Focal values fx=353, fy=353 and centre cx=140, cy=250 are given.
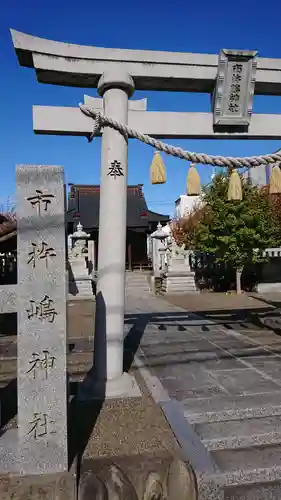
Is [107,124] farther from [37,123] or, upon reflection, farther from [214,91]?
[214,91]

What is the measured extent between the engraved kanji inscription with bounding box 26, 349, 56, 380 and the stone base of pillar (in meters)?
1.52

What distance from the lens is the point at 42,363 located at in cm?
249

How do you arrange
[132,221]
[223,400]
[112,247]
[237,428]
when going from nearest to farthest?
[237,428], [223,400], [112,247], [132,221]

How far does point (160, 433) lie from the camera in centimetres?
306

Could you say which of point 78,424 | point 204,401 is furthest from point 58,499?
point 204,401

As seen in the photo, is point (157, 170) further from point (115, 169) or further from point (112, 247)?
point (112, 247)

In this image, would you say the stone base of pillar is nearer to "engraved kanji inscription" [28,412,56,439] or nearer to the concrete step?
the concrete step

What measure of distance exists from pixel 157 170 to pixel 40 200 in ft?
7.28

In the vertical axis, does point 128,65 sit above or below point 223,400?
above

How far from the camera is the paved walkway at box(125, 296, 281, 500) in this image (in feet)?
8.39

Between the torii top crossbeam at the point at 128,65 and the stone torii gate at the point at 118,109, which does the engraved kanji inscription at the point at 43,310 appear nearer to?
the stone torii gate at the point at 118,109

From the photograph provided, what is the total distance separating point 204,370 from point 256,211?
477 inches

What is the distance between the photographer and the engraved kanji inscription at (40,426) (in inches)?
97.3

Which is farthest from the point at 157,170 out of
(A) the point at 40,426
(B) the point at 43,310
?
(A) the point at 40,426
